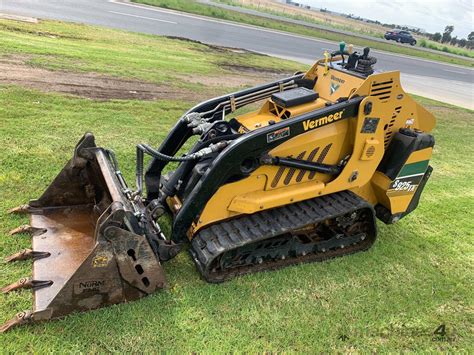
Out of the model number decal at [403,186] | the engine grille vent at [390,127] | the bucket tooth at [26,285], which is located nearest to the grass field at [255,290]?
the bucket tooth at [26,285]

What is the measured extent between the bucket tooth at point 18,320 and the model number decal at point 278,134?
8.36ft

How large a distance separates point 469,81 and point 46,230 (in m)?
26.8

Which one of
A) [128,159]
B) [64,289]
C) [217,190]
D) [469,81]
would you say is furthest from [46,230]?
[469,81]

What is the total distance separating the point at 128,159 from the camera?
6.70 metres

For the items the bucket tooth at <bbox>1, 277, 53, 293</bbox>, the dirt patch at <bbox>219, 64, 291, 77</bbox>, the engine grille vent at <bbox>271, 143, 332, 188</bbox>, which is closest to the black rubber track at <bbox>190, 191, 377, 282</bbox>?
the engine grille vent at <bbox>271, 143, 332, 188</bbox>

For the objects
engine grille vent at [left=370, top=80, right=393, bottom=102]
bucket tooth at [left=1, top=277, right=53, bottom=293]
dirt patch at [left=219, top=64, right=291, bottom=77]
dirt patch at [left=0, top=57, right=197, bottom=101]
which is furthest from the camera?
dirt patch at [left=219, top=64, right=291, bottom=77]

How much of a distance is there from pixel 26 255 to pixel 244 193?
7.05 feet

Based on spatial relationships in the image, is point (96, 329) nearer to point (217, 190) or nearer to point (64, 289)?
point (64, 289)

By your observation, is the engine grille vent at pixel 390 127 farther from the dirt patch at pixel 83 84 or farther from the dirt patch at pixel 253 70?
the dirt patch at pixel 253 70

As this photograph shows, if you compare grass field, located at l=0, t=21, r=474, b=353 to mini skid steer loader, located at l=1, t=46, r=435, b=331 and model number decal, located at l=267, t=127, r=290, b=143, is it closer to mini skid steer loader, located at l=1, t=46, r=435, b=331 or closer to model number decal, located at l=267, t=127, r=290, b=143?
mini skid steer loader, located at l=1, t=46, r=435, b=331

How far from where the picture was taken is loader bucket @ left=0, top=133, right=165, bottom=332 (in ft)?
11.6

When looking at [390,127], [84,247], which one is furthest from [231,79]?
[84,247]

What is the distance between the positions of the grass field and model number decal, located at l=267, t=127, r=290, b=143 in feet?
4.62

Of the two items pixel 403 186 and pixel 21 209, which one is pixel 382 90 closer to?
pixel 403 186
